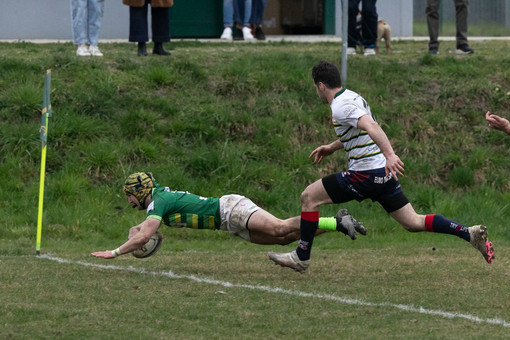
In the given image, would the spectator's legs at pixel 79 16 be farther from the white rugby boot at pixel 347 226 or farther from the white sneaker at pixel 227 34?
the white rugby boot at pixel 347 226

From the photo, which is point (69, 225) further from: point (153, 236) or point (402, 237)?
point (402, 237)

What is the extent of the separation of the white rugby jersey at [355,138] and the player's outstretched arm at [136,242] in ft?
5.97

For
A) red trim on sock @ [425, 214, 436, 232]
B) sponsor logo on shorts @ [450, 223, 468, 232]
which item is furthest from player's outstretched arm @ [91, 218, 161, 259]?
sponsor logo on shorts @ [450, 223, 468, 232]

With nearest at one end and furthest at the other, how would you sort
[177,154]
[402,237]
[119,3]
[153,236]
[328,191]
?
1. [328,191]
2. [153,236]
3. [402,237]
4. [177,154]
5. [119,3]

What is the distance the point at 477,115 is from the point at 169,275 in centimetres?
803

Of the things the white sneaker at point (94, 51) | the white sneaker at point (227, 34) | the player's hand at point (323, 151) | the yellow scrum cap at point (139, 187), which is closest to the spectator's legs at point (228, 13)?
the white sneaker at point (227, 34)

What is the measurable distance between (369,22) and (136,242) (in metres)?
9.12

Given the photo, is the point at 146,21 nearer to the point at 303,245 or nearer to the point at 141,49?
the point at 141,49

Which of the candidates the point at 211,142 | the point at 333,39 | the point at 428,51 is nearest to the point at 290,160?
the point at 211,142

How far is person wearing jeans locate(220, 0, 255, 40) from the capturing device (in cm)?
1928

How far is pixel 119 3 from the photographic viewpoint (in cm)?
2033

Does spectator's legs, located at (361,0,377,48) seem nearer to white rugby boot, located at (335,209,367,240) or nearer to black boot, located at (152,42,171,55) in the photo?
black boot, located at (152,42,171,55)

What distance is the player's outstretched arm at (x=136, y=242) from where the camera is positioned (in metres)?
8.26

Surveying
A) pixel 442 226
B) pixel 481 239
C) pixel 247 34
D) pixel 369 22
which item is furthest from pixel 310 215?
pixel 247 34
